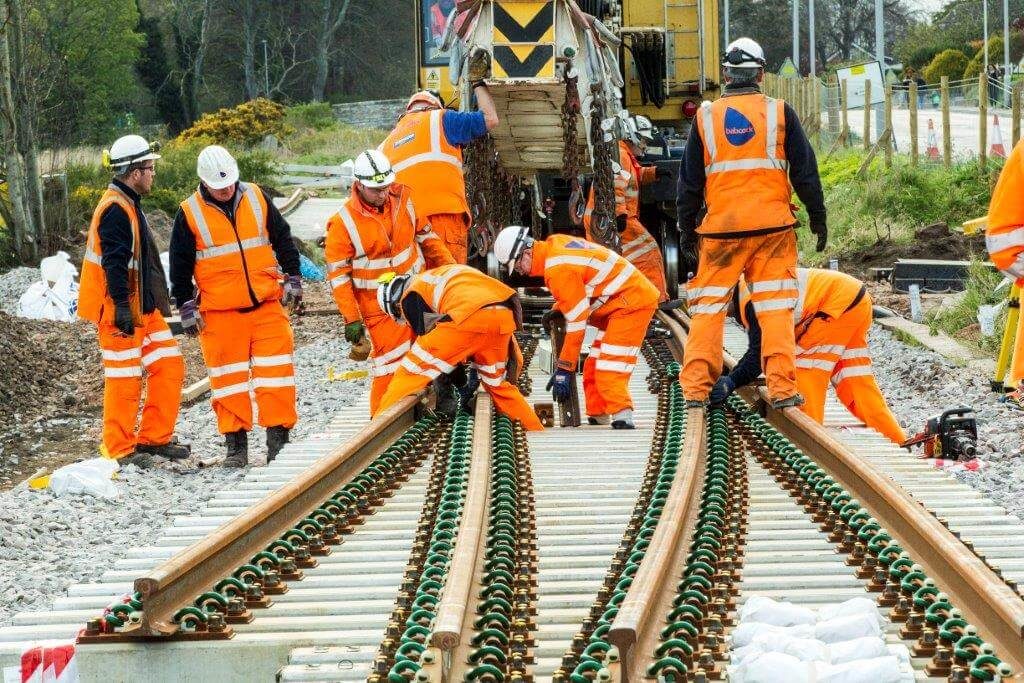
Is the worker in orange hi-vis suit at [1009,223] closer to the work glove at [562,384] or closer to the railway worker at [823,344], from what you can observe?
the railway worker at [823,344]

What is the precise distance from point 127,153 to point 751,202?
12.0 feet

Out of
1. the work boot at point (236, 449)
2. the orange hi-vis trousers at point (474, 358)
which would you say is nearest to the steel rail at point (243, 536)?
the orange hi-vis trousers at point (474, 358)

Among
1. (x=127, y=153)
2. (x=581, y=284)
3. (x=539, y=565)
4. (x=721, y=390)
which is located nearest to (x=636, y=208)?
(x=581, y=284)

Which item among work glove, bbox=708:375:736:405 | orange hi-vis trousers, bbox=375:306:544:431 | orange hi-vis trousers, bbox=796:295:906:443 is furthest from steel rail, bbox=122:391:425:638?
orange hi-vis trousers, bbox=796:295:906:443

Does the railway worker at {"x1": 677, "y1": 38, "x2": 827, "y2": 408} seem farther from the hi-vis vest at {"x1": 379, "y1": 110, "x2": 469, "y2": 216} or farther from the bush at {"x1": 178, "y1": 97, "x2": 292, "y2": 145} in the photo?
the bush at {"x1": 178, "y1": 97, "x2": 292, "y2": 145}

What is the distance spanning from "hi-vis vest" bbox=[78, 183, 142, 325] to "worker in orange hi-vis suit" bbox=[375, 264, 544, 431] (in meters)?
1.61

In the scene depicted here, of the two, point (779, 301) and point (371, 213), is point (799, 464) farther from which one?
point (371, 213)

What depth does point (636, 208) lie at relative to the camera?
44.4ft

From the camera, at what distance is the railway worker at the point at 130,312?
8781 millimetres

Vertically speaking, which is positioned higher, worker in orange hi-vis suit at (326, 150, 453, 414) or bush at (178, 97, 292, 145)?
bush at (178, 97, 292, 145)

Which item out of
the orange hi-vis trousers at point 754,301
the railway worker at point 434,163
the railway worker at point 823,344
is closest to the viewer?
the orange hi-vis trousers at point 754,301

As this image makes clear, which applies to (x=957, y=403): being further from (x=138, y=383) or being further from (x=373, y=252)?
(x=138, y=383)

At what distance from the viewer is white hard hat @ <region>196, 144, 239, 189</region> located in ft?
28.0

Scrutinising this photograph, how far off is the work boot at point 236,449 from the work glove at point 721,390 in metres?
2.78
